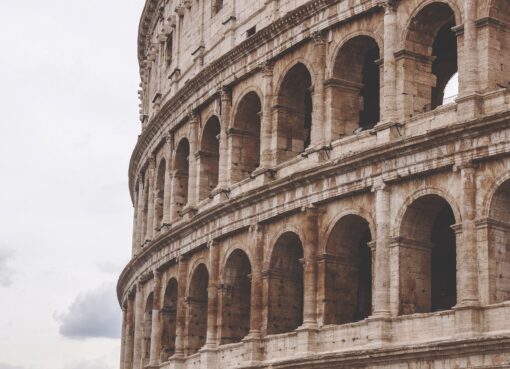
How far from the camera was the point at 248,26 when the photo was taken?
32.2m

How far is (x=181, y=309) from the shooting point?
3331 cm

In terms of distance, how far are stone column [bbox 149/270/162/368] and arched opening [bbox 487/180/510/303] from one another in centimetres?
1442

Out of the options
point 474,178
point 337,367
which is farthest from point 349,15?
point 337,367

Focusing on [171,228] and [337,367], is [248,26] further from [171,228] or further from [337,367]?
[337,367]

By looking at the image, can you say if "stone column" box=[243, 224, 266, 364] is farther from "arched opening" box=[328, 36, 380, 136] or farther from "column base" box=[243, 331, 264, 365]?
"arched opening" box=[328, 36, 380, 136]

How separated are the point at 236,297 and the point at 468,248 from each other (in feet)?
30.1

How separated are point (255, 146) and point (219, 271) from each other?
12.1 feet

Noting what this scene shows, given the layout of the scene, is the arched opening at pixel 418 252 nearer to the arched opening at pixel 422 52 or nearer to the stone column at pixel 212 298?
the arched opening at pixel 422 52

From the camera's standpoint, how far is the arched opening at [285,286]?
28.9 meters

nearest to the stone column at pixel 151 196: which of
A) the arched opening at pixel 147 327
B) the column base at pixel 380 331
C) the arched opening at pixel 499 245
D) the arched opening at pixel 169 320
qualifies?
the arched opening at pixel 147 327

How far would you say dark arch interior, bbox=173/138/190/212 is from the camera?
36281 mm

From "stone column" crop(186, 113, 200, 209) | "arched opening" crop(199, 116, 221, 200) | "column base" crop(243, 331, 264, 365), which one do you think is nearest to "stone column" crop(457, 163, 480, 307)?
"column base" crop(243, 331, 264, 365)

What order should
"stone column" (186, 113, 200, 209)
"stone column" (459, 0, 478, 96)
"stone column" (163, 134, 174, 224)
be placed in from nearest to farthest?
"stone column" (459, 0, 478, 96) → "stone column" (186, 113, 200, 209) → "stone column" (163, 134, 174, 224)

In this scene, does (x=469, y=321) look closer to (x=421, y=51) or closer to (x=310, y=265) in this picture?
(x=310, y=265)
